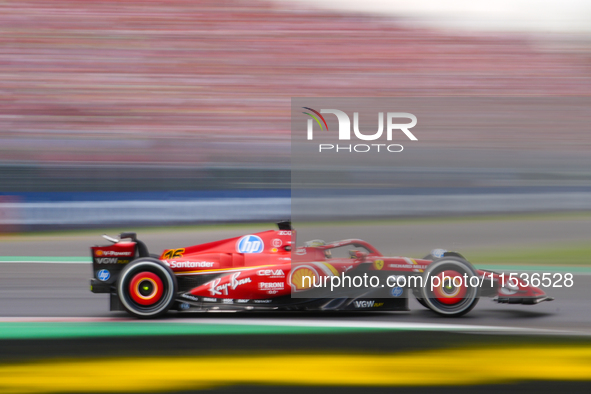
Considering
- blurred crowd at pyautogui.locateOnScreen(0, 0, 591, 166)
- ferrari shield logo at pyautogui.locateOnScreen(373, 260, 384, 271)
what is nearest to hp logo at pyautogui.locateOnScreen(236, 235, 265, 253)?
ferrari shield logo at pyautogui.locateOnScreen(373, 260, 384, 271)

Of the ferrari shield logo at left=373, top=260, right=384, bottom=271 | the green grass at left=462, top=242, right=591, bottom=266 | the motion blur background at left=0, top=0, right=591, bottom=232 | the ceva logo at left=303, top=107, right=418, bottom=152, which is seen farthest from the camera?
the motion blur background at left=0, top=0, right=591, bottom=232

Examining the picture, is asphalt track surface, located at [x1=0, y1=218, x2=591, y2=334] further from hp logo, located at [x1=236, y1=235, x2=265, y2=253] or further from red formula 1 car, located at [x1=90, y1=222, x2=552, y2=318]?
hp logo, located at [x1=236, y1=235, x2=265, y2=253]

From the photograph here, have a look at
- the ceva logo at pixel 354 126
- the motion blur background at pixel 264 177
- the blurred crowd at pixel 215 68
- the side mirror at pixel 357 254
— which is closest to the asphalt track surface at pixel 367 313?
the motion blur background at pixel 264 177

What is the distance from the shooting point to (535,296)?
4957 millimetres

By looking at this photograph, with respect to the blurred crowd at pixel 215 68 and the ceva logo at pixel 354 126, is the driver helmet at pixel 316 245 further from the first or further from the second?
the blurred crowd at pixel 215 68

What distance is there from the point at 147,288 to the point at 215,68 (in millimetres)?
11152

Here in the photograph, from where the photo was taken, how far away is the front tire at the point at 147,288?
188 inches

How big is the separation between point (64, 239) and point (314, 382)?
7.33 m

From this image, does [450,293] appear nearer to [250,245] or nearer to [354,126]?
[250,245]

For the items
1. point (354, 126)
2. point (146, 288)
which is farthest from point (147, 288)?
point (354, 126)

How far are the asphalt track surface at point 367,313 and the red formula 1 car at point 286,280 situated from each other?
15cm

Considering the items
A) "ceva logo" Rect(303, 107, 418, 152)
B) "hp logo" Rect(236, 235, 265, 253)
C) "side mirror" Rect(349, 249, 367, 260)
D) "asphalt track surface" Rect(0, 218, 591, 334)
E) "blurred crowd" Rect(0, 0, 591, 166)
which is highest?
"blurred crowd" Rect(0, 0, 591, 166)

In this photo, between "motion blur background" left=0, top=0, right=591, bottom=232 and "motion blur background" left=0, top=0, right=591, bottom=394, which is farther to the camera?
"motion blur background" left=0, top=0, right=591, bottom=232

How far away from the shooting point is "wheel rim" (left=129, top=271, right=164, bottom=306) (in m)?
4.80
